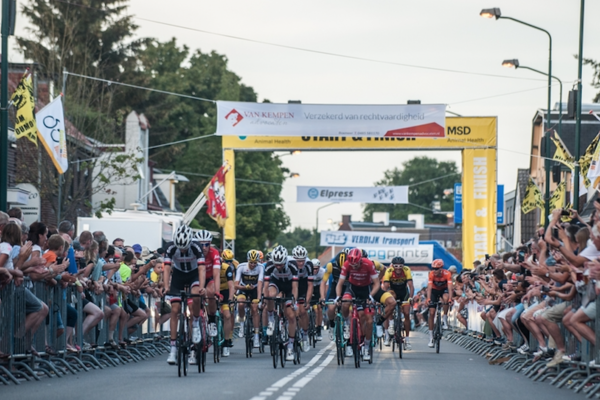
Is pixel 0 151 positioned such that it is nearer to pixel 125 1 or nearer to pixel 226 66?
pixel 125 1

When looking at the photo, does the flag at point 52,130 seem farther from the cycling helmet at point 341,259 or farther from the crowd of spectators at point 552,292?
the crowd of spectators at point 552,292

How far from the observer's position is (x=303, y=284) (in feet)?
72.1

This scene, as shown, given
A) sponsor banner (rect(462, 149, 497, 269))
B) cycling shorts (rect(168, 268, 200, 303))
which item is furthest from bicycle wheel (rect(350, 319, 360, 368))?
sponsor banner (rect(462, 149, 497, 269))

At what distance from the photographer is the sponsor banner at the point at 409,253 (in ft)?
153

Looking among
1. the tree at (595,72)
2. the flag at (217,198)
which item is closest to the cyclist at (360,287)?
the flag at (217,198)

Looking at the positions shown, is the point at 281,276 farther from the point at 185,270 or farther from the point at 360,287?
the point at 185,270

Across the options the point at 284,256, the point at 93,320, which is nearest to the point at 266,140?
the point at 284,256

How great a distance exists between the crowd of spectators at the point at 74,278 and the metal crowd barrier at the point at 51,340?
0.03 m

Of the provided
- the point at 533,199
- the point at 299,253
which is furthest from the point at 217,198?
the point at 299,253

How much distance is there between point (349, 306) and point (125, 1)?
48776mm

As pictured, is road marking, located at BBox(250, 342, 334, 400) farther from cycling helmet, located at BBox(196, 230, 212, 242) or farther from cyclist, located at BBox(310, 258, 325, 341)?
cyclist, located at BBox(310, 258, 325, 341)

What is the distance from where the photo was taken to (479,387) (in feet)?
45.8

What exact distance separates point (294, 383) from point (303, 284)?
8293 mm

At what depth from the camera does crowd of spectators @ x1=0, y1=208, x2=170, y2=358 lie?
45.5ft
